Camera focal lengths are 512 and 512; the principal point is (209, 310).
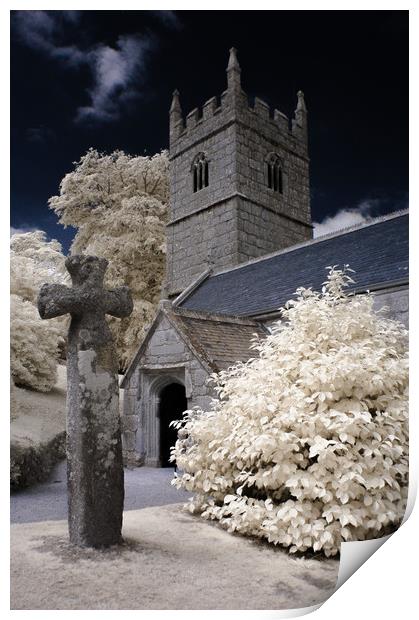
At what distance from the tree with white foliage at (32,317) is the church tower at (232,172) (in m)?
1.34

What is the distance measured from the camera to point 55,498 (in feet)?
10.7

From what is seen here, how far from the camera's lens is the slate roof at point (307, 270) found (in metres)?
5.71

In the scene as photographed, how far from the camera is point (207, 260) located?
407 inches

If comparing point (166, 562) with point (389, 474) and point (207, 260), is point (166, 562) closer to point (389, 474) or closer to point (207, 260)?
point (389, 474)

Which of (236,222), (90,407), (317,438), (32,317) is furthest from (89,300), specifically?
(236,222)

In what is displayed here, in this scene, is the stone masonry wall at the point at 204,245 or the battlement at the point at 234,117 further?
the stone masonry wall at the point at 204,245

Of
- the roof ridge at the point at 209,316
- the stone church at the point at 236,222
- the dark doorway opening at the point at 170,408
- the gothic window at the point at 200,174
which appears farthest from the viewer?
the dark doorway opening at the point at 170,408

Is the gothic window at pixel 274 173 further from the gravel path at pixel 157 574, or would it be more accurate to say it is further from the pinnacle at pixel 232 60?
the gravel path at pixel 157 574

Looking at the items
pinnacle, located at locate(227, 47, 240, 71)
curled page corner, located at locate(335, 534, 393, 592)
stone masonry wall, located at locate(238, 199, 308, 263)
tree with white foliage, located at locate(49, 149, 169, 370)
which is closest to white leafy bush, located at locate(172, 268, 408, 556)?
curled page corner, located at locate(335, 534, 393, 592)

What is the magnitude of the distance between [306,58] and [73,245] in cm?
201

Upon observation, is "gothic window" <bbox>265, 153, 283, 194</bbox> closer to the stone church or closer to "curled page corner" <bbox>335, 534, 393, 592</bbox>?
the stone church

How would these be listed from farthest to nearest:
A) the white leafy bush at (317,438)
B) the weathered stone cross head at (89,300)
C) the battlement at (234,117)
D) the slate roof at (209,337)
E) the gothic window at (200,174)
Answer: the gothic window at (200,174) < the slate roof at (209,337) < the battlement at (234,117) < the white leafy bush at (317,438) < the weathered stone cross head at (89,300)

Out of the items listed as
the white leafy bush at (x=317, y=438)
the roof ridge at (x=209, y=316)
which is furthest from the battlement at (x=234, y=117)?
the roof ridge at (x=209, y=316)

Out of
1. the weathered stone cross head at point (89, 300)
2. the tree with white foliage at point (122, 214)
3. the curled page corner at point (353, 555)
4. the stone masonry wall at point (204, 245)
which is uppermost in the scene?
the stone masonry wall at point (204, 245)
